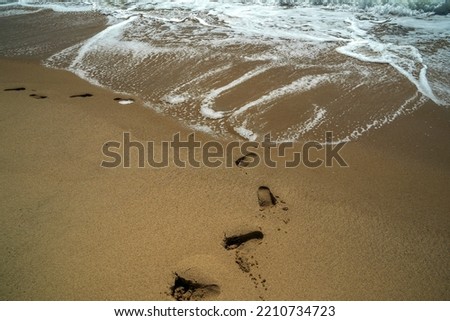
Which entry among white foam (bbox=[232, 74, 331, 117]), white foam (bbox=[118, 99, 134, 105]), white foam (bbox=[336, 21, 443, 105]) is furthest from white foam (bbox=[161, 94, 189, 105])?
white foam (bbox=[336, 21, 443, 105])

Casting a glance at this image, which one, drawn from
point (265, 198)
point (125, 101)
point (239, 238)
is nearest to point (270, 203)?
point (265, 198)

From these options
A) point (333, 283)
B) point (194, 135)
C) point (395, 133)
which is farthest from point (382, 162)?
point (194, 135)

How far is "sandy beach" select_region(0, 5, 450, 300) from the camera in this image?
1.93 meters

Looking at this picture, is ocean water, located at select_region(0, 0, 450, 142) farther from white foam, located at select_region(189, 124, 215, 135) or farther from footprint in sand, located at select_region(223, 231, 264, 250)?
footprint in sand, located at select_region(223, 231, 264, 250)

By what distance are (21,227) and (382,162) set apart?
2952 millimetres

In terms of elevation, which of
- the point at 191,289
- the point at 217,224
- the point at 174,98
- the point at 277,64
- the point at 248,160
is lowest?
the point at 191,289

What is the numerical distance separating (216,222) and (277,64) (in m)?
3.11

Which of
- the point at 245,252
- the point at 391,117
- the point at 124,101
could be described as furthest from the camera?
the point at 124,101

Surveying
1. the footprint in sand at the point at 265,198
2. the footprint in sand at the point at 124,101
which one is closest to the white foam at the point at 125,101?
the footprint in sand at the point at 124,101

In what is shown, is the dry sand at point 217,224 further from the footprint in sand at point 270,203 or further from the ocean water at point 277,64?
the ocean water at point 277,64

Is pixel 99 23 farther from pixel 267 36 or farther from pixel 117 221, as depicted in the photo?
pixel 117 221

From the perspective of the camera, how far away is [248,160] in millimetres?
2916

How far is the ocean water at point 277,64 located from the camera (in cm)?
361

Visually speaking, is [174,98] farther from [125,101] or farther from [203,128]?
[203,128]
